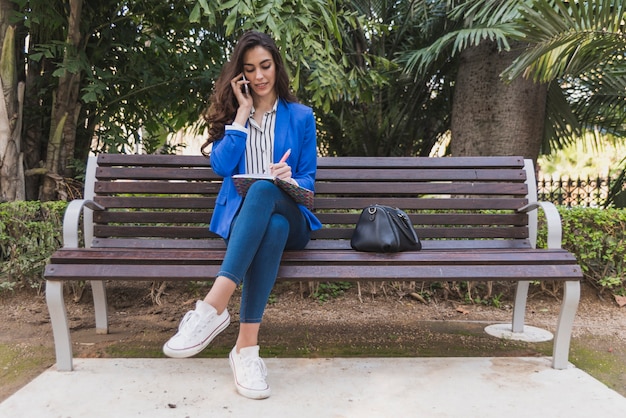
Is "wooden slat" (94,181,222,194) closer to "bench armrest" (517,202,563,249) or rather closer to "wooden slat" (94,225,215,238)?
"wooden slat" (94,225,215,238)

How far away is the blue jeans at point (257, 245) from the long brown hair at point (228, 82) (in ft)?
1.67

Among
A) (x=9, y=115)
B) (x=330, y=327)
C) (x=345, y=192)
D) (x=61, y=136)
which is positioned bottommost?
(x=330, y=327)

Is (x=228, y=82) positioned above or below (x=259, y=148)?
above

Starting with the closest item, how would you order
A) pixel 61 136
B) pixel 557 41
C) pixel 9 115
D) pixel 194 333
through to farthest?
pixel 194 333
pixel 557 41
pixel 9 115
pixel 61 136

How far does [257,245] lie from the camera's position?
212cm

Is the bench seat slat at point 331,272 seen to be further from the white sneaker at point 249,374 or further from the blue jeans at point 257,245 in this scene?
the white sneaker at point 249,374

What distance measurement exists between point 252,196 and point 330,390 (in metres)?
0.89

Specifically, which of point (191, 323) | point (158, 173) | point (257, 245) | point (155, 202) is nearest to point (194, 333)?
point (191, 323)

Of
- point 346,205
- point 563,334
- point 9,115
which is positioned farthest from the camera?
point 9,115

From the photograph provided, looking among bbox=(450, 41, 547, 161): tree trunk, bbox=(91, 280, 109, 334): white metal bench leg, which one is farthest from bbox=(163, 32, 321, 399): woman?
bbox=(450, 41, 547, 161): tree trunk

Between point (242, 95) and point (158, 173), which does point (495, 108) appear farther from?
point (158, 173)

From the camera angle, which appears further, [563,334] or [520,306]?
[520,306]

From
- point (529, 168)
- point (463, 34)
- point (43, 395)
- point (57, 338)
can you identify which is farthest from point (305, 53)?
point (43, 395)

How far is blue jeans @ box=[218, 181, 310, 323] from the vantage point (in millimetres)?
2090
